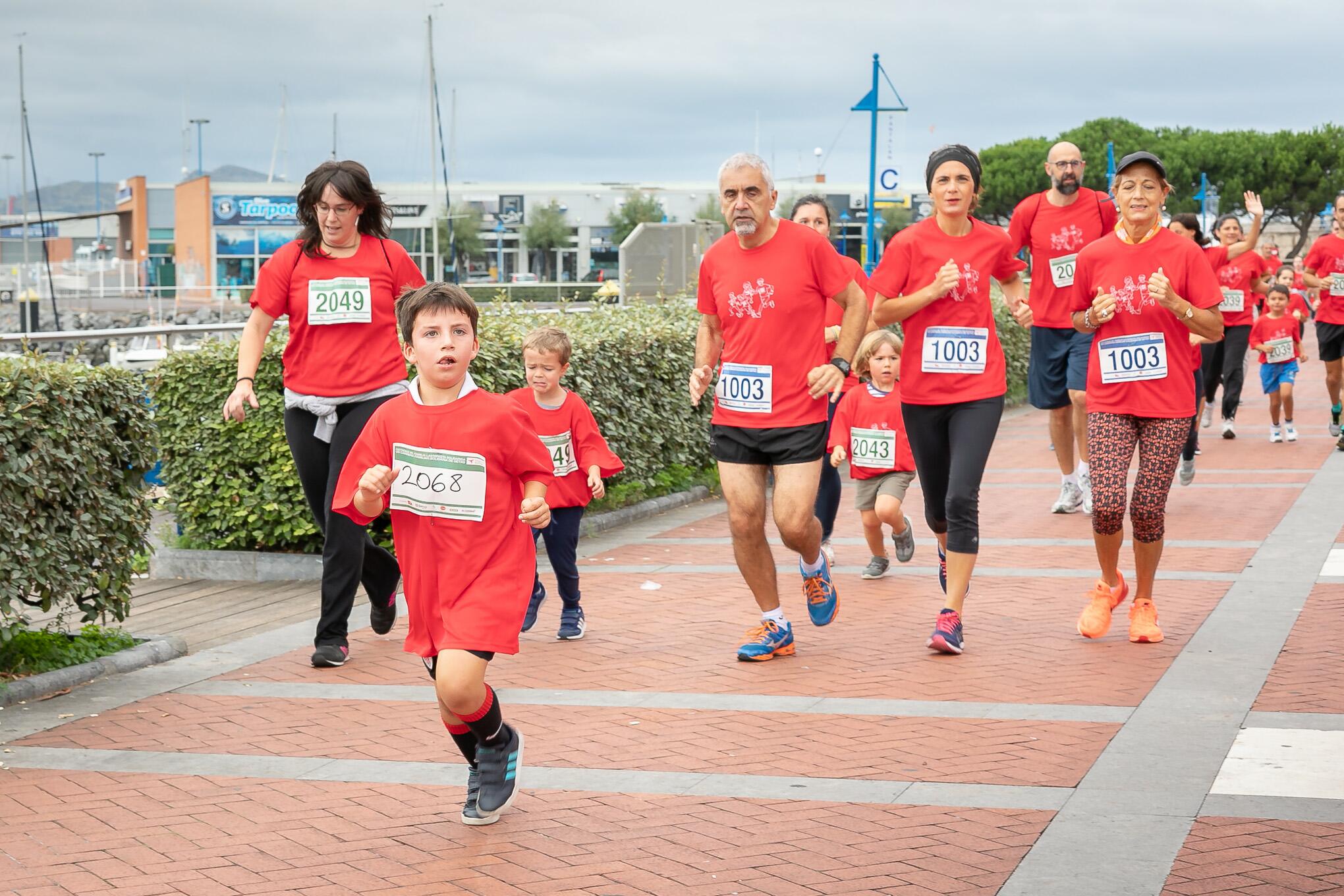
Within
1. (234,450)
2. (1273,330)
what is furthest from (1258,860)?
Result: (1273,330)

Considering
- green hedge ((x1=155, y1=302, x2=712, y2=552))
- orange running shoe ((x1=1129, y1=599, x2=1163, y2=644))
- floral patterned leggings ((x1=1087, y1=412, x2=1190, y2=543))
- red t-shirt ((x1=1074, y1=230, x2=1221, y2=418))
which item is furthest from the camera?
green hedge ((x1=155, y1=302, x2=712, y2=552))

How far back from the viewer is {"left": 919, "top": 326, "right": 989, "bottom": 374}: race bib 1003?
7.07 meters

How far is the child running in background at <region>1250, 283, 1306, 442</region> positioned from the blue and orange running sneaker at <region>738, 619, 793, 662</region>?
32.9 ft

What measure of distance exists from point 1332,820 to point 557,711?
2866 mm

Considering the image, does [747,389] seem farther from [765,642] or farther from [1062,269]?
[1062,269]

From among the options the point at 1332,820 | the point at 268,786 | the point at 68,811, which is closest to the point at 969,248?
the point at 1332,820

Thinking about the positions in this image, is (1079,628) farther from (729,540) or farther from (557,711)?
(729,540)

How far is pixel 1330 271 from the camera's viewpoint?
14500 millimetres

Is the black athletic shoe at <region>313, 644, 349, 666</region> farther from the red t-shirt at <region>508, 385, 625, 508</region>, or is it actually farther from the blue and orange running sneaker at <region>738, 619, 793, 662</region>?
the blue and orange running sneaker at <region>738, 619, 793, 662</region>

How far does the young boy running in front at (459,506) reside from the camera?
4711 mm

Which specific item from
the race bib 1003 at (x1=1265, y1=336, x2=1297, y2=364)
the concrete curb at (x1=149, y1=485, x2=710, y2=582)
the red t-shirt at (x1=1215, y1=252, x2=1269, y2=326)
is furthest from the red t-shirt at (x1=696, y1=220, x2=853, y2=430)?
the race bib 1003 at (x1=1265, y1=336, x2=1297, y2=364)

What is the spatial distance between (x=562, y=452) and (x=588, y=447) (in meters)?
0.13

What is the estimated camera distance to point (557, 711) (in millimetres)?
6293

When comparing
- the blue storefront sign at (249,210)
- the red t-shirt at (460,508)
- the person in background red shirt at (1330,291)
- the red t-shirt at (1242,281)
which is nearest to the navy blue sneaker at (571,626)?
the red t-shirt at (460,508)
